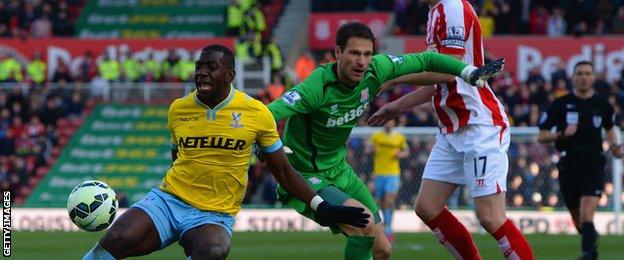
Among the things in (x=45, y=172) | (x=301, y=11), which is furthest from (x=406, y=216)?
(x=301, y=11)

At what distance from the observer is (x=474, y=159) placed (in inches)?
392

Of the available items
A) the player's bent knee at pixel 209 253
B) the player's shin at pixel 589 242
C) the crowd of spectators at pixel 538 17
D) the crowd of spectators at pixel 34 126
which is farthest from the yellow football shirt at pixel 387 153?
the player's bent knee at pixel 209 253

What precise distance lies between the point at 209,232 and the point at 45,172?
21.4 meters

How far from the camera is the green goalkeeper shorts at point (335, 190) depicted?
9.32 m

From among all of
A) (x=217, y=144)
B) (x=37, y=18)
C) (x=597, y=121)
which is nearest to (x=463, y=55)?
(x=217, y=144)

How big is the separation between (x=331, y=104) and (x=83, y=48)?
2363 cm

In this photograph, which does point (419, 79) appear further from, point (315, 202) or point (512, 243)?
point (315, 202)

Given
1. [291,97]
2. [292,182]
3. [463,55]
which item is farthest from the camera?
[463,55]

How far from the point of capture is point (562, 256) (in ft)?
48.4

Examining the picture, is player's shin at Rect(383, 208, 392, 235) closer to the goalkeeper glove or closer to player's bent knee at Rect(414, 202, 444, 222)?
player's bent knee at Rect(414, 202, 444, 222)

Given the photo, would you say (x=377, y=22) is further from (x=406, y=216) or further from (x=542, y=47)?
(x=406, y=216)

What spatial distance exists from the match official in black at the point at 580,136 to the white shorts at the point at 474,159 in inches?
127

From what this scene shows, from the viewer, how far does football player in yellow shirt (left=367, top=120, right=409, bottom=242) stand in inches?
831

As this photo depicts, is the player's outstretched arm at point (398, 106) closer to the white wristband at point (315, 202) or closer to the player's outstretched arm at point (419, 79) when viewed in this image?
the player's outstretched arm at point (419, 79)
